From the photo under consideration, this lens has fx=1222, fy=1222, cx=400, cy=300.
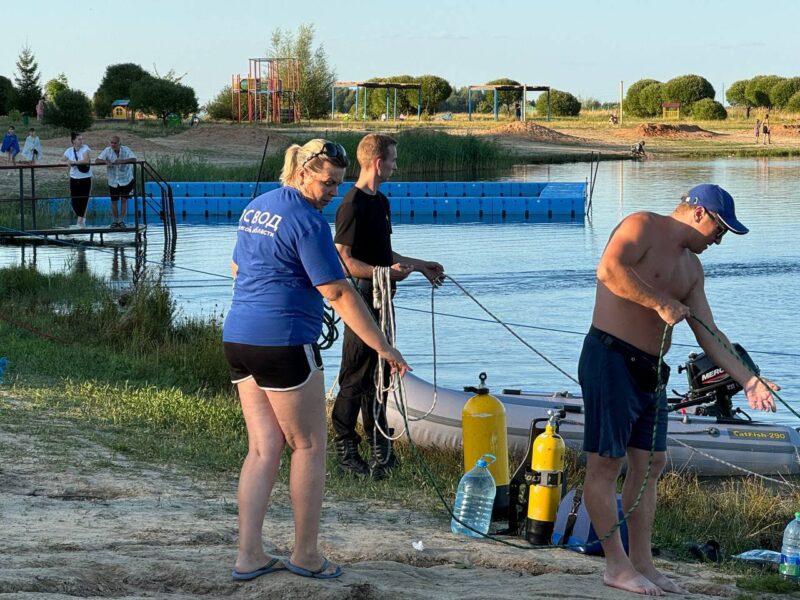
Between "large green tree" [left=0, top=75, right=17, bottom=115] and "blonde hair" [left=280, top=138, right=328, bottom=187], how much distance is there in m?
56.0

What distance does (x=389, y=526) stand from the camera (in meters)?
6.02

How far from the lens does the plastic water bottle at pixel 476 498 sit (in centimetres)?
617

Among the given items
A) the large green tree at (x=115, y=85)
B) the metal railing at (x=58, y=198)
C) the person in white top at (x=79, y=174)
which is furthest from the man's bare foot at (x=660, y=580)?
the large green tree at (x=115, y=85)

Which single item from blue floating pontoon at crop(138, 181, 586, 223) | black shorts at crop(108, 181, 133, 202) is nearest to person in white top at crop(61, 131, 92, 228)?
black shorts at crop(108, 181, 133, 202)

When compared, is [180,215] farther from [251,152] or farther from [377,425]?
[377,425]

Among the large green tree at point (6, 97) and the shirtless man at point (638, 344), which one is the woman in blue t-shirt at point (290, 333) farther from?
the large green tree at point (6, 97)

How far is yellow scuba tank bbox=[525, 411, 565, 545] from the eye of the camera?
5.87 m

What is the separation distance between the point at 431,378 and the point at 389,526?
6246 mm

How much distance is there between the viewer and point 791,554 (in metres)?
5.61

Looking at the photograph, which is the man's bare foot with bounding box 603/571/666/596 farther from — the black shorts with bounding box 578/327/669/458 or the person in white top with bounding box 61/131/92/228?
the person in white top with bounding box 61/131/92/228

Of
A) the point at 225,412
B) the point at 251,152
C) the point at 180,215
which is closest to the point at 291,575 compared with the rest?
the point at 225,412

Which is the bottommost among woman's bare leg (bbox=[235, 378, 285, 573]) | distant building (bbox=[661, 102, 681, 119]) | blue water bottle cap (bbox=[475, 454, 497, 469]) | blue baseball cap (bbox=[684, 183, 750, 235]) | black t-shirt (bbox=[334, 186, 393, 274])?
blue water bottle cap (bbox=[475, 454, 497, 469])

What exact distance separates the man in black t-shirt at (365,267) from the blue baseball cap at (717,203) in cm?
215


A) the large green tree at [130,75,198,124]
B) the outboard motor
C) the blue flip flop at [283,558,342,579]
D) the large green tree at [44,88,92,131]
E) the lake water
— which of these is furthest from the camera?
the large green tree at [130,75,198,124]
